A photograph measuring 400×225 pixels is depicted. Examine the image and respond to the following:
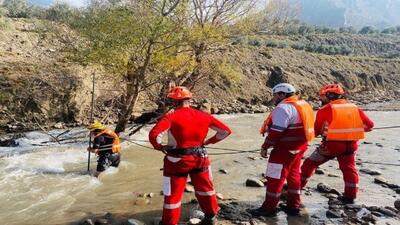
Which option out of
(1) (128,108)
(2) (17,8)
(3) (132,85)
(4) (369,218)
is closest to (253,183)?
(4) (369,218)

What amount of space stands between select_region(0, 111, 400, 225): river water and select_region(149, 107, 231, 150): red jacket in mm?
1610

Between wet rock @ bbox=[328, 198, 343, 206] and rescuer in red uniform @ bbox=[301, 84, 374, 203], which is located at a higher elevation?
rescuer in red uniform @ bbox=[301, 84, 374, 203]

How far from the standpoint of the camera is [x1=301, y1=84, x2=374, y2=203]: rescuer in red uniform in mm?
7336

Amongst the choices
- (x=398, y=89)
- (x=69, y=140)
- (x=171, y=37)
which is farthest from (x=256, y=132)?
(x=398, y=89)

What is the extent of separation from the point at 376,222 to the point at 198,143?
9.96 feet

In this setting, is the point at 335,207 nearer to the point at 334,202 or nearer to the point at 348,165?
the point at 334,202

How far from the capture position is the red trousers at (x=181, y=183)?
5926mm

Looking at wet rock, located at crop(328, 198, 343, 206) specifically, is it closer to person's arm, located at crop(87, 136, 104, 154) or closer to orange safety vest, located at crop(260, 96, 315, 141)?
orange safety vest, located at crop(260, 96, 315, 141)

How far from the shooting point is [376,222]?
6.70 meters

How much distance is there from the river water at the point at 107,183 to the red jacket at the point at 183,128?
63.4 inches

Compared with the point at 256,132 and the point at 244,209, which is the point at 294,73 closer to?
the point at 256,132

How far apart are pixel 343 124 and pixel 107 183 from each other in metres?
4.90

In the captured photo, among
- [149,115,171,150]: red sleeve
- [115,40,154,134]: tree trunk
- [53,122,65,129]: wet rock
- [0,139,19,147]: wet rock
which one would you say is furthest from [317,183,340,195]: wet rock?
[53,122,65,129]: wet rock

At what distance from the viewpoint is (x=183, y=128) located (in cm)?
595
